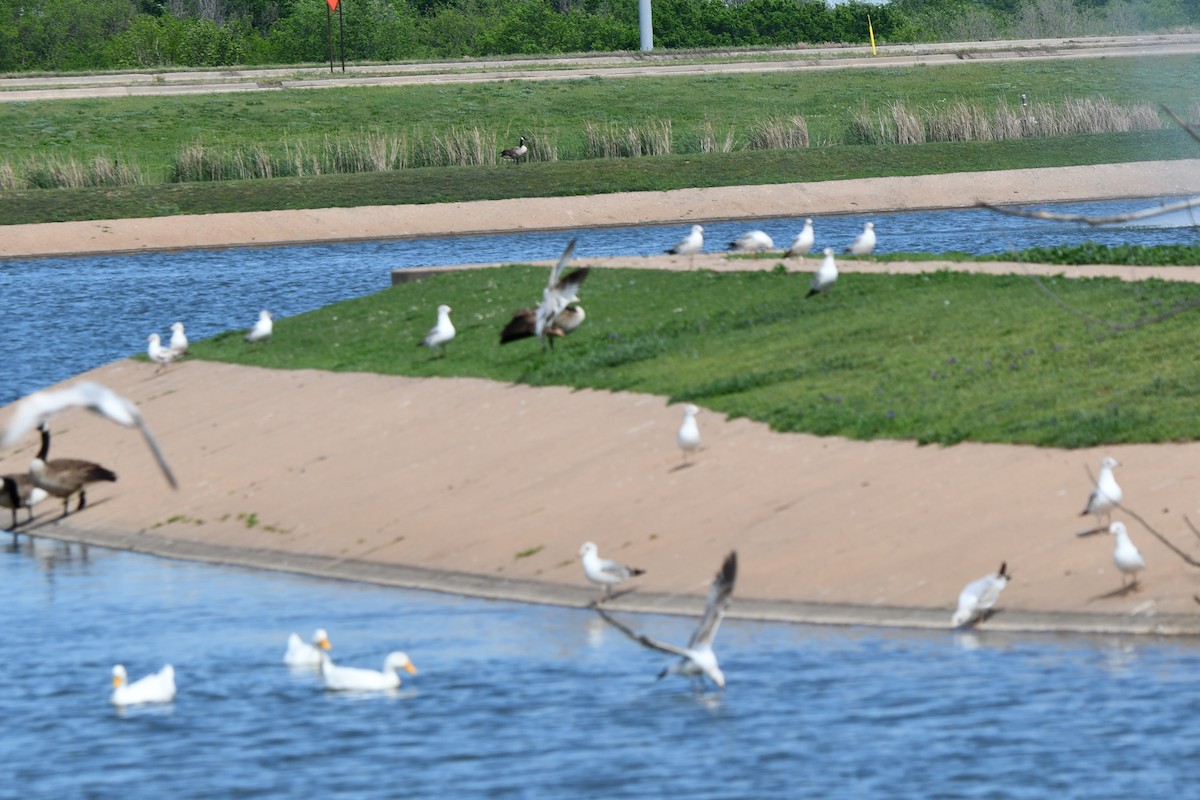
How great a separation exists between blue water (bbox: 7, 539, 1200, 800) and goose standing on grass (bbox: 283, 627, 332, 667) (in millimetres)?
148

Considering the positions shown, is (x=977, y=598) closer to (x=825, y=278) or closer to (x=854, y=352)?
(x=854, y=352)

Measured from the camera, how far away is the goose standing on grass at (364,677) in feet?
61.7

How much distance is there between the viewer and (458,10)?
4680 inches

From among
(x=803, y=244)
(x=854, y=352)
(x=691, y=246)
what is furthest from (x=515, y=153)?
(x=854, y=352)

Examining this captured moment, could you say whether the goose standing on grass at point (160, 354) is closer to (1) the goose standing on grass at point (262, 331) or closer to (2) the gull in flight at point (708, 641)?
(1) the goose standing on grass at point (262, 331)

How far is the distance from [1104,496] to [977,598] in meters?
1.73

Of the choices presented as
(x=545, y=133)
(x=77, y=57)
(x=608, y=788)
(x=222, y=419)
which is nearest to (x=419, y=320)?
(x=222, y=419)

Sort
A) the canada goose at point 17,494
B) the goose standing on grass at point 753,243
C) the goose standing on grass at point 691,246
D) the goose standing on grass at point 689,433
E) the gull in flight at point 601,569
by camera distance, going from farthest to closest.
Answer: the goose standing on grass at point 753,243 < the goose standing on grass at point 691,246 < the canada goose at point 17,494 < the goose standing on grass at point 689,433 < the gull in flight at point 601,569

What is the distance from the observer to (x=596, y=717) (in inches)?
692

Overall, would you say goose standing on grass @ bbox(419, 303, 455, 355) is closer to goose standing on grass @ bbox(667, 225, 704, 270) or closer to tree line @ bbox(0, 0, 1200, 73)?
goose standing on grass @ bbox(667, 225, 704, 270)

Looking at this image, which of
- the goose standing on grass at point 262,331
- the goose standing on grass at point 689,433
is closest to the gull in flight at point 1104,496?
the goose standing on grass at point 689,433

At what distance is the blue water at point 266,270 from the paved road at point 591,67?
75.0 feet

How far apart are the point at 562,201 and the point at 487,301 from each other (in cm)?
3049

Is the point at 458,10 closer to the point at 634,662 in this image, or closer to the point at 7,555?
the point at 7,555
